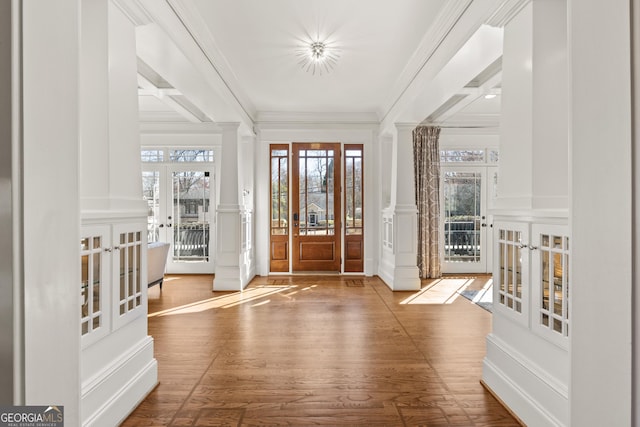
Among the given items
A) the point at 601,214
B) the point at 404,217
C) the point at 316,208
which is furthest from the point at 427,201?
the point at 601,214

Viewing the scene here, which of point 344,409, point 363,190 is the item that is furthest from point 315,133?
point 344,409

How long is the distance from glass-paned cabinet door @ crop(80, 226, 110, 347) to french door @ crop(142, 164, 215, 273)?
15.4 ft

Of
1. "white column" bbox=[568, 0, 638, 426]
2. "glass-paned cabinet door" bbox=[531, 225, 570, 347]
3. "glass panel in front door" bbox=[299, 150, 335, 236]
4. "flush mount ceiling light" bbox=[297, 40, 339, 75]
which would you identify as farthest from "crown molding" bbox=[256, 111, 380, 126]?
"white column" bbox=[568, 0, 638, 426]

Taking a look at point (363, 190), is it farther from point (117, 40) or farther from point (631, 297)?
point (631, 297)

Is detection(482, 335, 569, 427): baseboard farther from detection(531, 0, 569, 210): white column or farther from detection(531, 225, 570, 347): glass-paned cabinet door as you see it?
detection(531, 0, 569, 210): white column

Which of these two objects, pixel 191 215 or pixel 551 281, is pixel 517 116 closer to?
pixel 551 281

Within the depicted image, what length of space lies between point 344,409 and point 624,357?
59.4 inches

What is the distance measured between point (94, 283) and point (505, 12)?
273cm

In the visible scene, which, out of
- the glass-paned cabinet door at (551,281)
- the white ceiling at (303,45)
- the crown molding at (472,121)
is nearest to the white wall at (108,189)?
the white ceiling at (303,45)

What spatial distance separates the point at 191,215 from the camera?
657 centimetres

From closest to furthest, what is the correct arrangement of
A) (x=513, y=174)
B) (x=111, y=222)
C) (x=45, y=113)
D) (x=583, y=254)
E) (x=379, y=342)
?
1. (x=45, y=113)
2. (x=583, y=254)
3. (x=111, y=222)
4. (x=513, y=174)
5. (x=379, y=342)

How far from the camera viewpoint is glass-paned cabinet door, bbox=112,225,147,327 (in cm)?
202

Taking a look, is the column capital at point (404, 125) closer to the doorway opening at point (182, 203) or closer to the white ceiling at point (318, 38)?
the white ceiling at point (318, 38)

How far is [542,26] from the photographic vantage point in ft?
6.46
